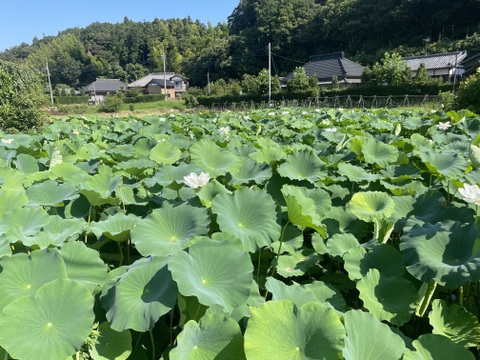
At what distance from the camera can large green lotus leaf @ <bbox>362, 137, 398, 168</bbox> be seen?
2.26 m

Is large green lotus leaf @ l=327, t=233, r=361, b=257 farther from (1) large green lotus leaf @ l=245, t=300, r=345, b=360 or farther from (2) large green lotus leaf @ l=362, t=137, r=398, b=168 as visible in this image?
(2) large green lotus leaf @ l=362, t=137, r=398, b=168

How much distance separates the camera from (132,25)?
96.3m

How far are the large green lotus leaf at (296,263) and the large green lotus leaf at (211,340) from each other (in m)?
0.53

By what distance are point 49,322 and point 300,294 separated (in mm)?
649

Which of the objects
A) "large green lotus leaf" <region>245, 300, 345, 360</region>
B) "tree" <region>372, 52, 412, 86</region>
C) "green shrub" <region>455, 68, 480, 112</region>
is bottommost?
"large green lotus leaf" <region>245, 300, 345, 360</region>

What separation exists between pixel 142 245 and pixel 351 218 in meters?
0.91

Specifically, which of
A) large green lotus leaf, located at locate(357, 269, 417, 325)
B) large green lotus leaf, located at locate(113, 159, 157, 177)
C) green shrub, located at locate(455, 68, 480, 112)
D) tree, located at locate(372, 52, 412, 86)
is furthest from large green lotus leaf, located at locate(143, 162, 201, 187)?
tree, located at locate(372, 52, 412, 86)

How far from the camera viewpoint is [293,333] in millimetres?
841

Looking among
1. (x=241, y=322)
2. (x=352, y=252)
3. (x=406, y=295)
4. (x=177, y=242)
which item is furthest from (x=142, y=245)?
(x=406, y=295)

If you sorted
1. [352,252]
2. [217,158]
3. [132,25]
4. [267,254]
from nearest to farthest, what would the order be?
[352,252], [267,254], [217,158], [132,25]

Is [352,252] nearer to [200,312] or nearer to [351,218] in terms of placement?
[351,218]

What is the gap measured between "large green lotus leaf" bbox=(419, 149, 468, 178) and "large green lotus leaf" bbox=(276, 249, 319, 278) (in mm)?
865

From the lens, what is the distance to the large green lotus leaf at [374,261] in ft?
3.99

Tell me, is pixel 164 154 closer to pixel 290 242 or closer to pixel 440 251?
pixel 290 242
